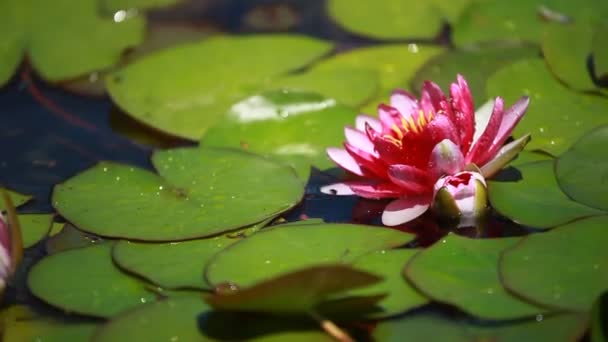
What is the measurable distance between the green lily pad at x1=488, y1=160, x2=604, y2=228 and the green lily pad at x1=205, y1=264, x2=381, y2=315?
58 cm

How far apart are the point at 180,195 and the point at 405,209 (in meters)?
0.57

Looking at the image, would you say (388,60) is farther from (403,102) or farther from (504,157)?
(504,157)

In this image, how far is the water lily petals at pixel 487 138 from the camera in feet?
6.05

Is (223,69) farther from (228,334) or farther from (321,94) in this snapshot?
(228,334)

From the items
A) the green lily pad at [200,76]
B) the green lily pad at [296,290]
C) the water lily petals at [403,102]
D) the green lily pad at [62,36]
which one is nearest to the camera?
the green lily pad at [296,290]

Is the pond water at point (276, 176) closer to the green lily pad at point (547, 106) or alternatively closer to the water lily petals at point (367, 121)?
the green lily pad at point (547, 106)

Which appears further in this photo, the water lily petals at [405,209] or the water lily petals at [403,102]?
the water lily petals at [403,102]

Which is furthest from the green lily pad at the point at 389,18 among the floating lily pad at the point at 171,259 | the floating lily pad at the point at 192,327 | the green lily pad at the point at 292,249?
the floating lily pad at the point at 192,327

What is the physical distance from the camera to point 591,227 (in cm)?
172

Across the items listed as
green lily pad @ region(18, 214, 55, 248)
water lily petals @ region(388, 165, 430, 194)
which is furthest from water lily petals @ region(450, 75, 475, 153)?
green lily pad @ region(18, 214, 55, 248)

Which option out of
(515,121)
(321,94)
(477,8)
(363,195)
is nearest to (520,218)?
(515,121)

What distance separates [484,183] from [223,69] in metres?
1.11

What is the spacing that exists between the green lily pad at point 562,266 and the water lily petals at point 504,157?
24 centimetres

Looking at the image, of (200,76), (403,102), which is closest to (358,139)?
(403,102)
